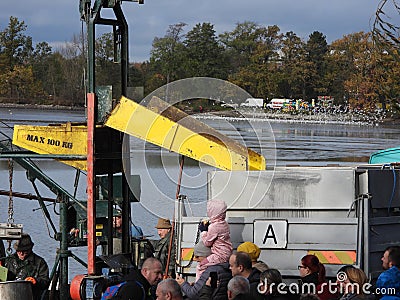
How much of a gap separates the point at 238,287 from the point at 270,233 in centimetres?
166

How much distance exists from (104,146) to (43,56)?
249 ft

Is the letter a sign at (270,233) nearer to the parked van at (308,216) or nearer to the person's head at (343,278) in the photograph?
the parked van at (308,216)

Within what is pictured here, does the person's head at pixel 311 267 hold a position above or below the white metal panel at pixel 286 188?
below

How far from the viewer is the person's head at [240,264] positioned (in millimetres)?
7383

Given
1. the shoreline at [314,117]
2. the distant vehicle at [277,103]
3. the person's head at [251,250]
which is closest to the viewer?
the person's head at [251,250]

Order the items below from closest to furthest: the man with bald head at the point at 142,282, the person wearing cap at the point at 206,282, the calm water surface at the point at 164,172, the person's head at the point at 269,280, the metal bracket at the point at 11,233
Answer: the man with bald head at the point at 142,282 < the person's head at the point at 269,280 < the person wearing cap at the point at 206,282 < the metal bracket at the point at 11,233 < the calm water surface at the point at 164,172

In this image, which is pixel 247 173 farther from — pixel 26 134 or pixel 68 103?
pixel 68 103

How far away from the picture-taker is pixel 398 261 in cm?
737

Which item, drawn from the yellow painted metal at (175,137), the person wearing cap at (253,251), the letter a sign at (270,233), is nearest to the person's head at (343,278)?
the person wearing cap at (253,251)

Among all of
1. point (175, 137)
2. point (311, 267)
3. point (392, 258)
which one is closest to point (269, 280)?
point (311, 267)

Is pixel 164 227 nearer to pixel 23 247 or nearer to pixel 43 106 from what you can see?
pixel 23 247

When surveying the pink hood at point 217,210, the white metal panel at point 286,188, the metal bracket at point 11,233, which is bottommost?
the metal bracket at point 11,233

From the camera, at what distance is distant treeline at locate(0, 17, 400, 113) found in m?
68.8

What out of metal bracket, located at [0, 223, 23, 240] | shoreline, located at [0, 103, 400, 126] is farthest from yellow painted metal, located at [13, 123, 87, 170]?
shoreline, located at [0, 103, 400, 126]
